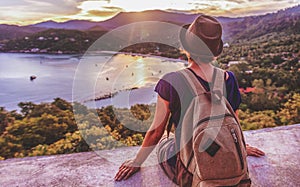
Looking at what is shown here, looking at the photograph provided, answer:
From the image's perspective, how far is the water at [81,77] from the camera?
101 inches

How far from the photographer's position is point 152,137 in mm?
1187

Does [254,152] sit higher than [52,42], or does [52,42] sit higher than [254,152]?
[52,42]

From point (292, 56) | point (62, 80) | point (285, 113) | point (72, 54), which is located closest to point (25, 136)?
point (62, 80)

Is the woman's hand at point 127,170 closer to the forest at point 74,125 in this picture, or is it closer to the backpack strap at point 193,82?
the backpack strap at point 193,82

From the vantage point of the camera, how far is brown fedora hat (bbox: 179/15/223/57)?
0.98 meters

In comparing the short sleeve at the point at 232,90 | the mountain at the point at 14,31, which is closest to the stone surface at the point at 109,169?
the short sleeve at the point at 232,90

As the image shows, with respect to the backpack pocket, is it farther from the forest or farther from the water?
the water

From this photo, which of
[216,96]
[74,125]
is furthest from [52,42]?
[216,96]

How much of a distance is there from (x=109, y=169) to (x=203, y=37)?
0.92m

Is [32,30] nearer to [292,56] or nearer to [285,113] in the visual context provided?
[285,113]

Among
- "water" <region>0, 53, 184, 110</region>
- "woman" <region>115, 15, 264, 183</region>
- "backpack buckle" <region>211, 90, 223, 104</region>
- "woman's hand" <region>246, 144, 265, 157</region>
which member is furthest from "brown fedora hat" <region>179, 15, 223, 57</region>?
"water" <region>0, 53, 184, 110</region>

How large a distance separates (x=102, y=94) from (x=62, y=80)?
74 centimetres

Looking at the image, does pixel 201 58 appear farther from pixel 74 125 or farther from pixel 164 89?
pixel 74 125

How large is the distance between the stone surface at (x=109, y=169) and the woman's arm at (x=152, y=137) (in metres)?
0.04
